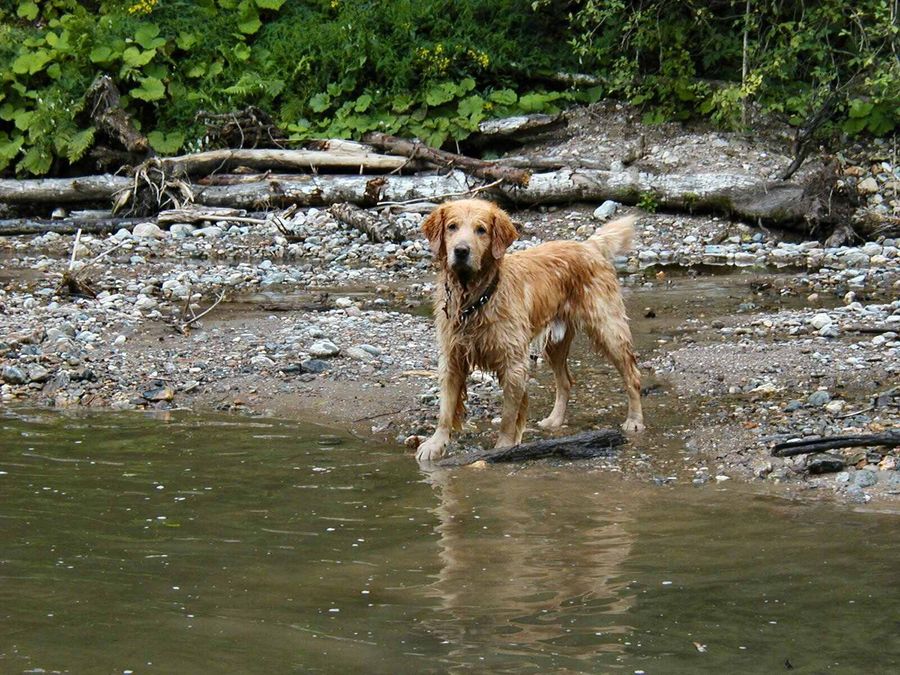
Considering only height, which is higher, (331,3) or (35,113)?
(331,3)

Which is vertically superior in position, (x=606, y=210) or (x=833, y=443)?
(x=606, y=210)

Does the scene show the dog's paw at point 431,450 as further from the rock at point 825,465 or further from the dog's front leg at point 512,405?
the rock at point 825,465

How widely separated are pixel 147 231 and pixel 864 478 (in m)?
12.1

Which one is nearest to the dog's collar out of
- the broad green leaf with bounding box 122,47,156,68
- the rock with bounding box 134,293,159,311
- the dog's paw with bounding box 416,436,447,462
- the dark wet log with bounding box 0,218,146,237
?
the dog's paw with bounding box 416,436,447,462

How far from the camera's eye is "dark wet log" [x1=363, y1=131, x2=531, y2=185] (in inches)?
674

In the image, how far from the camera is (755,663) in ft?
14.6

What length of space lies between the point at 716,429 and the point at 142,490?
12.4ft

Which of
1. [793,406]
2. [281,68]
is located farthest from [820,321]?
[281,68]

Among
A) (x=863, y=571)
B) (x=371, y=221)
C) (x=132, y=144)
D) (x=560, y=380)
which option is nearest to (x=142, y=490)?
(x=560, y=380)

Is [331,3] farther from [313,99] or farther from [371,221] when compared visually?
[371,221]

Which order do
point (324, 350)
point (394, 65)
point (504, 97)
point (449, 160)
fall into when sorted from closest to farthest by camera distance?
point (324, 350) < point (449, 160) < point (504, 97) < point (394, 65)

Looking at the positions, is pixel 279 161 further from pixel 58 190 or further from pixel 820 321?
pixel 820 321

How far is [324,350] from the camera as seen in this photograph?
1005 centimetres

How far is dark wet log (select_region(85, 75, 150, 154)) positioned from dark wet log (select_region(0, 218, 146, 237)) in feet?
4.76
